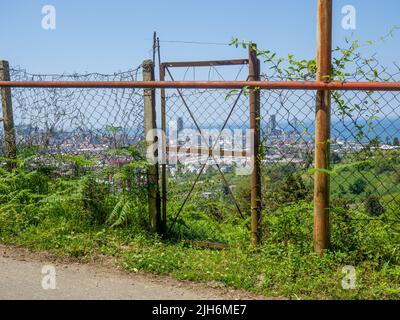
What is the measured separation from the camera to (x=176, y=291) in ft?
14.0

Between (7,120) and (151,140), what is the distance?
2.81 metres

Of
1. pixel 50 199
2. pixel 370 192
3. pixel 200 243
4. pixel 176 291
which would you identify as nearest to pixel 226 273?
pixel 176 291

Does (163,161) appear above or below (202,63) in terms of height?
below

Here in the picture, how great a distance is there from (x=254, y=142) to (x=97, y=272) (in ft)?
6.69

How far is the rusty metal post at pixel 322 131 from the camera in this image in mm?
4414

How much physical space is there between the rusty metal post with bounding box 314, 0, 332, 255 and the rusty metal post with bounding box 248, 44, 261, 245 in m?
0.64

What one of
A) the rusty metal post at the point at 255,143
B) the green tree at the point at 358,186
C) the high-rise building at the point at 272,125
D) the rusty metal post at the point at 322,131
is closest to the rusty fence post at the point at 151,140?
the rusty metal post at the point at 255,143

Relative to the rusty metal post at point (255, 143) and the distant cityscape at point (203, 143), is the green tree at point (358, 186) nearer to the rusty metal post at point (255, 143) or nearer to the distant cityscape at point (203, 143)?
the distant cityscape at point (203, 143)

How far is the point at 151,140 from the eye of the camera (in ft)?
17.8

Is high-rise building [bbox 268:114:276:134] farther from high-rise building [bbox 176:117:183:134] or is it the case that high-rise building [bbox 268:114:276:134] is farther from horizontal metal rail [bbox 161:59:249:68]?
high-rise building [bbox 176:117:183:134]

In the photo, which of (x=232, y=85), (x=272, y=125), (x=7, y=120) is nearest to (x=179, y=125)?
(x=232, y=85)

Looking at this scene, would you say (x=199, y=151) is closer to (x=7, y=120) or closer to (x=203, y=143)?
(x=203, y=143)

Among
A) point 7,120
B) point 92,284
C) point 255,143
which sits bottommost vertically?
point 92,284

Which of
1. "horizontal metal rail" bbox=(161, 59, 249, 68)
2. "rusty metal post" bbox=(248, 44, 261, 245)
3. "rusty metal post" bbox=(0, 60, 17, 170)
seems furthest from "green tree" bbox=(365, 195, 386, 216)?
"rusty metal post" bbox=(0, 60, 17, 170)
